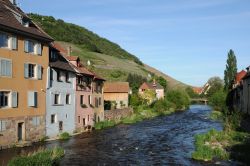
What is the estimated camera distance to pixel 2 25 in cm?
3581

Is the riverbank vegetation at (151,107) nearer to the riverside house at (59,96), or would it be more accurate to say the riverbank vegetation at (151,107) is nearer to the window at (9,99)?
the riverside house at (59,96)

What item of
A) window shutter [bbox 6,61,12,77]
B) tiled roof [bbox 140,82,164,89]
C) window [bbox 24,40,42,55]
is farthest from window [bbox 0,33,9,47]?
tiled roof [bbox 140,82,164,89]

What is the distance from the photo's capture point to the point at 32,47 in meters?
41.8

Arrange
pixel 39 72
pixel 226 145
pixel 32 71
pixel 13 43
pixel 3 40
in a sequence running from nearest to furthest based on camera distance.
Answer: pixel 3 40
pixel 13 43
pixel 226 145
pixel 32 71
pixel 39 72

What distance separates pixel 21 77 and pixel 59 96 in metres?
9.06

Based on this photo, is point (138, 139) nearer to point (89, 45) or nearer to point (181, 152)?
point (181, 152)

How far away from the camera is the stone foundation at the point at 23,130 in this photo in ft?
122

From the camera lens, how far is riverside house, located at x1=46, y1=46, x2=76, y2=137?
45688 mm

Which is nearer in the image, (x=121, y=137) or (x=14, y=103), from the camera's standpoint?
(x=14, y=103)

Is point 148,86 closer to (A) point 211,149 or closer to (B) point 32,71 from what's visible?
(B) point 32,71

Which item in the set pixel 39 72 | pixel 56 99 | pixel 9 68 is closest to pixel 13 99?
pixel 9 68

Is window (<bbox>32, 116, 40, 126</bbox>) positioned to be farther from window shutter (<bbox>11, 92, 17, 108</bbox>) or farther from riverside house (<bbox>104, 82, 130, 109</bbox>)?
riverside house (<bbox>104, 82, 130, 109</bbox>)

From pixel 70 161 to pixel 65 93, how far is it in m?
19.3

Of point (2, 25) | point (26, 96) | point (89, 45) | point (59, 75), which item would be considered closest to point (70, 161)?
point (26, 96)
